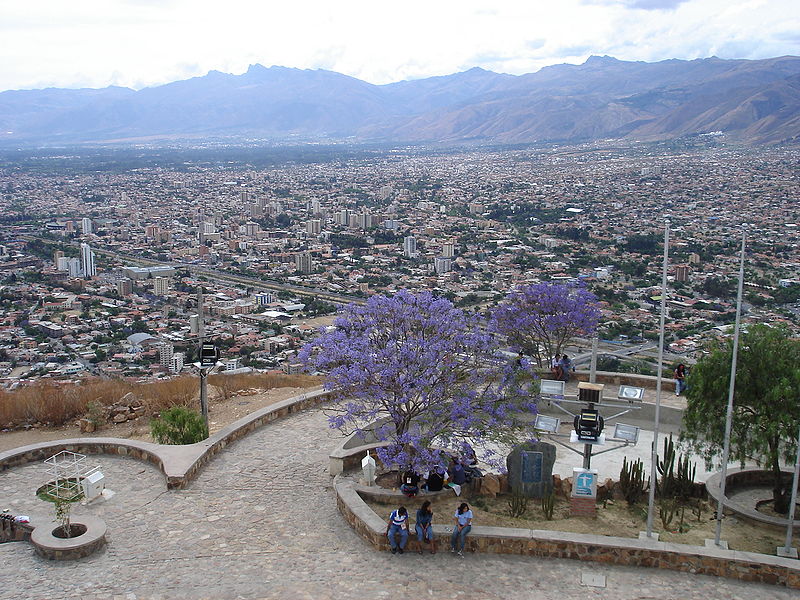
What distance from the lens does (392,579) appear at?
6.98 m

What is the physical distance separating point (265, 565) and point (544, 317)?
6.95 m

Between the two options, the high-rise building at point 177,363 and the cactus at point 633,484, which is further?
the high-rise building at point 177,363

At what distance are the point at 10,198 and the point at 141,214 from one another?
19.7m

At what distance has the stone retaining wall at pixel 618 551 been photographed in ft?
23.0

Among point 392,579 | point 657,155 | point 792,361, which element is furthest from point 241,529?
point 657,155

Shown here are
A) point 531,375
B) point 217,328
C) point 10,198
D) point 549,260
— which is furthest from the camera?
point 10,198

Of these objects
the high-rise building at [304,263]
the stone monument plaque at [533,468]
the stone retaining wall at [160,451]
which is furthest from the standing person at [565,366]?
the high-rise building at [304,263]

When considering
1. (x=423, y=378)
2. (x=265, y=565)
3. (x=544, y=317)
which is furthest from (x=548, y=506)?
(x=544, y=317)

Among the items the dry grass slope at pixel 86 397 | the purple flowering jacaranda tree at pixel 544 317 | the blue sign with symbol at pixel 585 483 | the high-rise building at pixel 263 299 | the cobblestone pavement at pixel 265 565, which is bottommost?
the high-rise building at pixel 263 299

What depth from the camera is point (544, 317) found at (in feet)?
41.9

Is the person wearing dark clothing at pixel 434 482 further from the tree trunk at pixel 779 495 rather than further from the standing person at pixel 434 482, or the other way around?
the tree trunk at pixel 779 495

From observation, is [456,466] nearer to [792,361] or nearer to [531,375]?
[531,375]

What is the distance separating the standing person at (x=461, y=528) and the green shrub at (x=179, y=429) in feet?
13.5

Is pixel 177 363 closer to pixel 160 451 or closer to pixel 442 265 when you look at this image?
pixel 160 451
